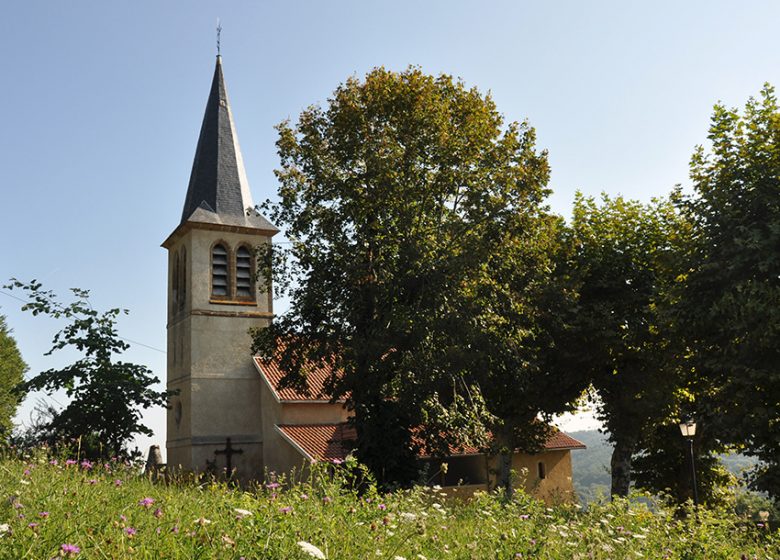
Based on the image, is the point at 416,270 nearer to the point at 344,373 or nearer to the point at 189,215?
the point at 344,373

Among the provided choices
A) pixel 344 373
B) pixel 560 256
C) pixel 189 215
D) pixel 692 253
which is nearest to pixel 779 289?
pixel 692 253

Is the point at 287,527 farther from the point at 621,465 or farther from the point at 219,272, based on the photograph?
the point at 219,272

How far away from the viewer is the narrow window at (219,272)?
31.9 m

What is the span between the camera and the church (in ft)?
98.7

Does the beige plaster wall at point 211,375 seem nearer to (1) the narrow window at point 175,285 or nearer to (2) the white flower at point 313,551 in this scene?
(1) the narrow window at point 175,285

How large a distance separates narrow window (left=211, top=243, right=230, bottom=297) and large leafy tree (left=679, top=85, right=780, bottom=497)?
763 inches

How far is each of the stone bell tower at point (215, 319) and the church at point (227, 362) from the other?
0.04 m

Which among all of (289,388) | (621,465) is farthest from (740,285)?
(289,388)

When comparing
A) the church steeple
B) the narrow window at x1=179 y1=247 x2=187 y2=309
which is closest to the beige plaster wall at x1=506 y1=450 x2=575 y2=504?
the church steeple

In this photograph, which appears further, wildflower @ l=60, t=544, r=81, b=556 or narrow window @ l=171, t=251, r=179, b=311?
narrow window @ l=171, t=251, r=179, b=311

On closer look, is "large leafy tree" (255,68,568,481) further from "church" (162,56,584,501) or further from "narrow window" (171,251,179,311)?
"narrow window" (171,251,179,311)

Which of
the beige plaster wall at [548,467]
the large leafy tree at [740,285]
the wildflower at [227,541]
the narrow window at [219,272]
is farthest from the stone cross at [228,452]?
the wildflower at [227,541]

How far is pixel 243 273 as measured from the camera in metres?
32.7

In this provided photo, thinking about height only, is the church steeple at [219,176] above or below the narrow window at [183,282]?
above
